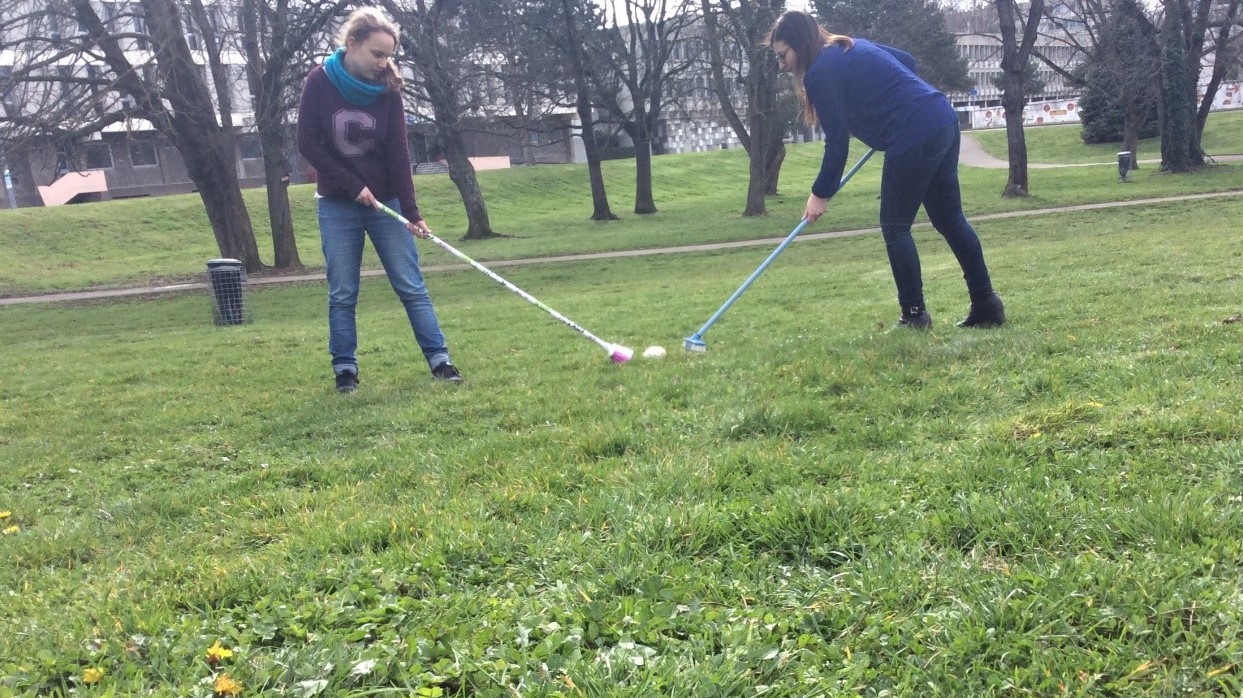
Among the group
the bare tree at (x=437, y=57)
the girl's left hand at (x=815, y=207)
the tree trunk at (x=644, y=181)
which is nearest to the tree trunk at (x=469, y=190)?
the bare tree at (x=437, y=57)

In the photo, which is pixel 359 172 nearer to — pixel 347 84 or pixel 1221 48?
pixel 347 84

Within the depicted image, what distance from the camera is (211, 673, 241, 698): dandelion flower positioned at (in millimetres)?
1933

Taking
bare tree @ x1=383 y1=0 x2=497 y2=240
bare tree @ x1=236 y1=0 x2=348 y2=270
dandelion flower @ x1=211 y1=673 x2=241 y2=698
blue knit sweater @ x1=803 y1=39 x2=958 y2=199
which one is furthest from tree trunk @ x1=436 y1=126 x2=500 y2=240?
dandelion flower @ x1=211 y1=673 x2=241 y2=698

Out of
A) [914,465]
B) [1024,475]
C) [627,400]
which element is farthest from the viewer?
[627,400]

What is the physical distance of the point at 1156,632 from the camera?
1863mm

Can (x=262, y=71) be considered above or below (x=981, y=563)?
above

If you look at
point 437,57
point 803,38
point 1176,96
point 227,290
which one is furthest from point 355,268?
point 1176,96

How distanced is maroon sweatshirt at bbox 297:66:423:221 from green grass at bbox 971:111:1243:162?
38.5 metres

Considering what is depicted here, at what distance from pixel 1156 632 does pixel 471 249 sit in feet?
74.1

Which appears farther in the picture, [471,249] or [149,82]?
[471,249]

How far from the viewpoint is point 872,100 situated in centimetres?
513

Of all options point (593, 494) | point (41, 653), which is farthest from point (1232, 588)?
point (41, 653)

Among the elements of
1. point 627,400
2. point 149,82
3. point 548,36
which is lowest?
point 627,400

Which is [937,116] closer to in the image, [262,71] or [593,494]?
[593,494]
